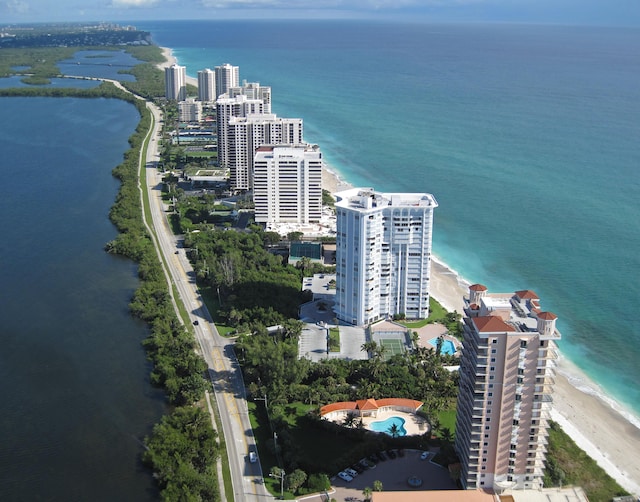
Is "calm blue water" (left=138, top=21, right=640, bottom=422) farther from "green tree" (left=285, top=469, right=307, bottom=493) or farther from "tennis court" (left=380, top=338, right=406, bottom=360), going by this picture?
"green tree" (left=285, top=469, right=307, bottom=493)

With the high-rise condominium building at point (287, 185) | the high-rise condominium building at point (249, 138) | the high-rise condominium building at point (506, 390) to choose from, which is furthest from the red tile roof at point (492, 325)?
the high-rise condominium building at point (249, 138)

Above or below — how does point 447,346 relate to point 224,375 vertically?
above

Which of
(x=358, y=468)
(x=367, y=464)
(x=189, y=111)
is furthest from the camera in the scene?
(x=189, y=111)

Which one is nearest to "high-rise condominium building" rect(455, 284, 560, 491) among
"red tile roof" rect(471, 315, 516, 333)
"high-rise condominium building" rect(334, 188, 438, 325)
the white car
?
"red tile roof" rect(471, 315, 516, 333)

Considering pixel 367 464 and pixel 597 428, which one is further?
pixel 597 428

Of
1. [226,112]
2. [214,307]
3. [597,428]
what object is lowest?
[597,428]

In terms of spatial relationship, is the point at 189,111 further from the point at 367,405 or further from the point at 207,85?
the point at 367,405

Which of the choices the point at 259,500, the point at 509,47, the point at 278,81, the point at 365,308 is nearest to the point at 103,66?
the point at 278,81

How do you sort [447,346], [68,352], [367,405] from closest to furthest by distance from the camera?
[367,405], [447,346], [68,352]

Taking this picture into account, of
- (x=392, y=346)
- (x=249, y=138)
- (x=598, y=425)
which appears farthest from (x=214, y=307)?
(x=249, y=138)
